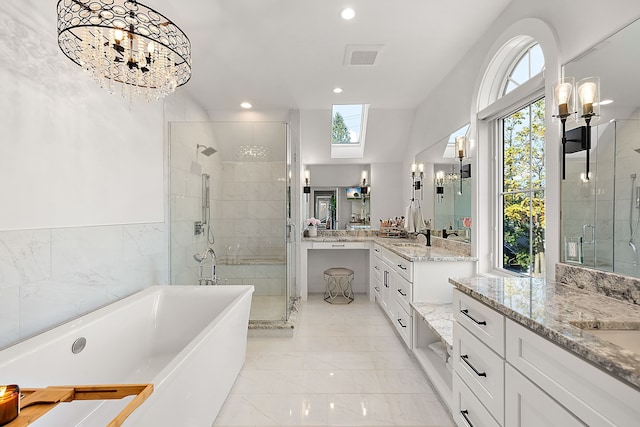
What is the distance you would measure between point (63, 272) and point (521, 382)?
2.46 metres

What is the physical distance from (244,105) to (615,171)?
12.7ft

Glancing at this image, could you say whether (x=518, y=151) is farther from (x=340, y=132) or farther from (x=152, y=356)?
(x=152, y=356)

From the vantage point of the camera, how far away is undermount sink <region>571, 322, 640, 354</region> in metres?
1.06

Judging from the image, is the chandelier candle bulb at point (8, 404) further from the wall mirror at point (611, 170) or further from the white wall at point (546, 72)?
the white wall at point (546, 72)

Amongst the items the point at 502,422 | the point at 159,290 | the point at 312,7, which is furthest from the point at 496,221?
the point at 159,290

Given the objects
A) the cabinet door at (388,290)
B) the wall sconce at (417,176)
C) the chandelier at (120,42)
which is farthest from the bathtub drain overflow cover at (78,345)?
the wall sconce at (417,176)

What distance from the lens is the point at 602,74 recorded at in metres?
1.46

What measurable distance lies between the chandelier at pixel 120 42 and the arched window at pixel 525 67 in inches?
89.1

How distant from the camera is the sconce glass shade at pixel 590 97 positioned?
4.75ft

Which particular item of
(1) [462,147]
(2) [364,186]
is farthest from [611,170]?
(2) [364,186]

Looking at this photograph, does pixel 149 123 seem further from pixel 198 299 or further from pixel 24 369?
pixel 24 369

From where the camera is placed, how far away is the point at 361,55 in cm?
284

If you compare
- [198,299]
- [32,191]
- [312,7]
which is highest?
[312,7]

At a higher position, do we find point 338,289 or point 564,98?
point 564,98
